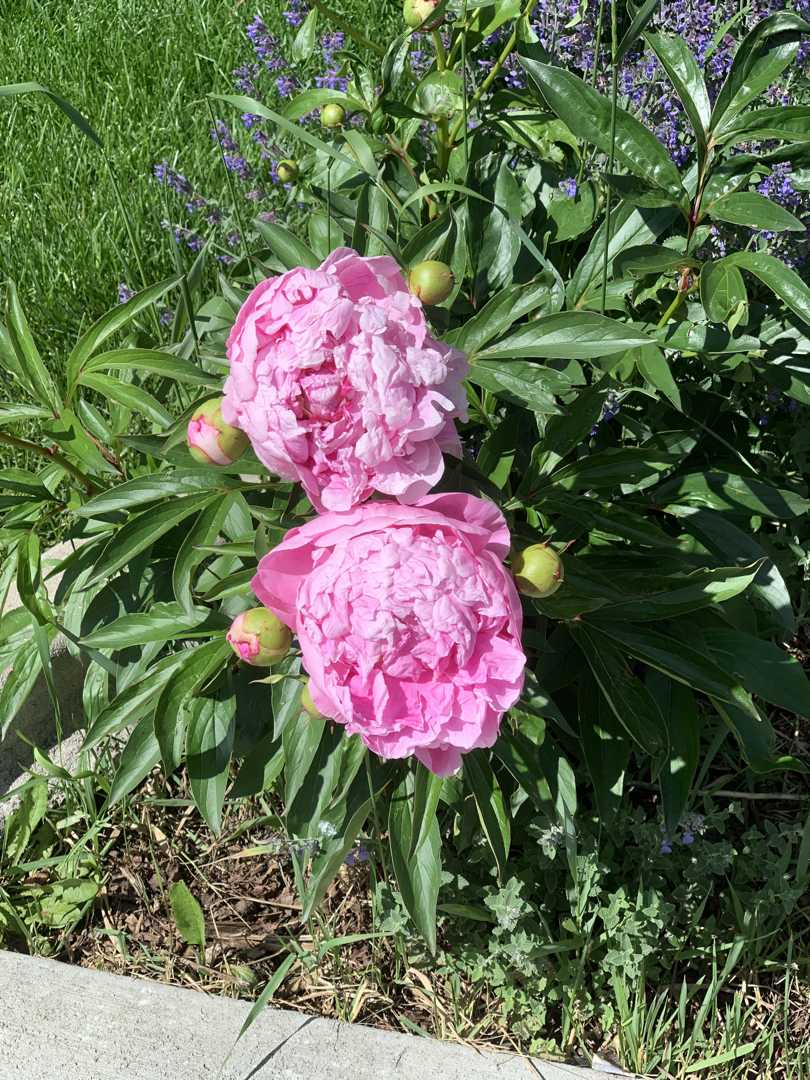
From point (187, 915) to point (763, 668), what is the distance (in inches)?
42.3

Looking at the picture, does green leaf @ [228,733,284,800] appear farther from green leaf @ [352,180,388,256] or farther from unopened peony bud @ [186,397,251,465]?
green leaf @ [352,180,388,256]

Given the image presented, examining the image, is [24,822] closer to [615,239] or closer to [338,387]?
[338,387]

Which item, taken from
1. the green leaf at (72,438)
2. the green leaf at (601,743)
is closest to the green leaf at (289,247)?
the green leaf at (72,438)

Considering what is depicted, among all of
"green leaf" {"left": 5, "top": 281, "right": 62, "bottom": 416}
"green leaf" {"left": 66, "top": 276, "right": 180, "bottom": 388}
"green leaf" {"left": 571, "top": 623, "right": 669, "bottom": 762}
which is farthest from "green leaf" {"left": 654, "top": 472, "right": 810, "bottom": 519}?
"green leaf" {"left": 5, "top": 281, "right": 62, "bottom": 416}

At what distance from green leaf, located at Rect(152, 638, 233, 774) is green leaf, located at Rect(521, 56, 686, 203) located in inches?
31.3

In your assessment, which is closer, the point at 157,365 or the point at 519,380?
the point at 519,380

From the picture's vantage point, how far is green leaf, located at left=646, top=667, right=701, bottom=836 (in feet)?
4.41

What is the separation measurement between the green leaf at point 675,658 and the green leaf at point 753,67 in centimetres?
66

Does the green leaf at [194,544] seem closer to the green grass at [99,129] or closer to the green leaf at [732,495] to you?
the green leaf at [732,495]

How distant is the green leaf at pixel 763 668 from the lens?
4.41 ft

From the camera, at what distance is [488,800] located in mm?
1259

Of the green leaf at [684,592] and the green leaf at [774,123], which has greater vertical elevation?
the green leaf at [774,123]

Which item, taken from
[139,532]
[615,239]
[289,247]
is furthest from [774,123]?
[139,532]

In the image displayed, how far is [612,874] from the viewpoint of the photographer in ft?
5.45
